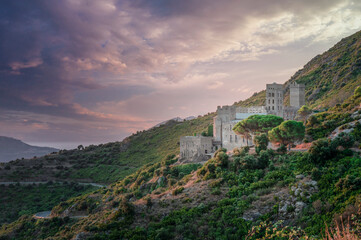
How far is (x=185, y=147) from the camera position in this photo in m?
58.8

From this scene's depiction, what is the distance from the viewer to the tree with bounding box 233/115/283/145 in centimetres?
5316

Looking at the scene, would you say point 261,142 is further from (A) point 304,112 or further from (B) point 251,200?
(A) point 304,112

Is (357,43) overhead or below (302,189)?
overhead

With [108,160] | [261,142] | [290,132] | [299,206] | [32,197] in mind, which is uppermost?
[290,132]

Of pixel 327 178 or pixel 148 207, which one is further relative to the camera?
pixel 148 207

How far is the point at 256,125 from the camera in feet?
→ 175

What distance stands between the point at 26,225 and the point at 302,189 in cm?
4784

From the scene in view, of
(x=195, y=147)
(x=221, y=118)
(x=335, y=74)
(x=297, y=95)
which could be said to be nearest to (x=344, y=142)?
(x=221, y=118)

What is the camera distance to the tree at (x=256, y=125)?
53.2m

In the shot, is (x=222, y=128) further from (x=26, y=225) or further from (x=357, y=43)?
(x=357, y=43)

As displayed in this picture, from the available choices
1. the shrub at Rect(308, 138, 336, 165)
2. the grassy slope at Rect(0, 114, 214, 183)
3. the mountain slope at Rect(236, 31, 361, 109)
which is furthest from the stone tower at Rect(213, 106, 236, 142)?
the mountain slope at Rect(236, 31, 361, 109)

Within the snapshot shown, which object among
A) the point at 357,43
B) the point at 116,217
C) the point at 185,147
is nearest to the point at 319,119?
the point at 185,147

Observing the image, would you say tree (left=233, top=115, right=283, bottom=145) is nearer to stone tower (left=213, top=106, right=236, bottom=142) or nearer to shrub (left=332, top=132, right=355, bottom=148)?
stone tower (left=213, top=106, right=236, bottom=142)

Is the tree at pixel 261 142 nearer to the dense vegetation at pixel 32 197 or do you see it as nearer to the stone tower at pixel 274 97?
the stone tower at pixel 274 97
